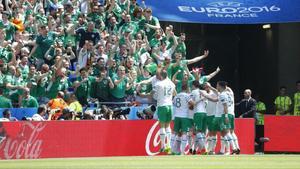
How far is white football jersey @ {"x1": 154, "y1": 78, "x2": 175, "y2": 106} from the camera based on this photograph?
2855 cm

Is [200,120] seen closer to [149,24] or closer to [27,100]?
[149,24]

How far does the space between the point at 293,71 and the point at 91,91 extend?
1278 centimetres

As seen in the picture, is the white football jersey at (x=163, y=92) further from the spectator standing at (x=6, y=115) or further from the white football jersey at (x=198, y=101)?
the spectator standing at (x=6, y=115)

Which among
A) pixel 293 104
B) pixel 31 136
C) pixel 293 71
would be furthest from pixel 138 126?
pixel 293 71

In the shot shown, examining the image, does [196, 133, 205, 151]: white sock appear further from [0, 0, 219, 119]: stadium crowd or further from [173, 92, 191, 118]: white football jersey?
[0, 0, 219, 119]: stadium crowd

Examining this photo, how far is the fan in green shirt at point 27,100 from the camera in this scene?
27203 millimetres

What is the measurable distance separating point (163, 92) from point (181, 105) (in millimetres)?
1136

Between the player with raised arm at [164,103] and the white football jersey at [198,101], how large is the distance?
1007 mm

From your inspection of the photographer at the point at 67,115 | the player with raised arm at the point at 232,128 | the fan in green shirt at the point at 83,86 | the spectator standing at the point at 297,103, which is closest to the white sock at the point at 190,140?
the player with raised arm at the point at 232,128

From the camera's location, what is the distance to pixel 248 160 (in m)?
24.3

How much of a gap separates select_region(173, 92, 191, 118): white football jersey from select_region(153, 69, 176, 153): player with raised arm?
585 millimetres

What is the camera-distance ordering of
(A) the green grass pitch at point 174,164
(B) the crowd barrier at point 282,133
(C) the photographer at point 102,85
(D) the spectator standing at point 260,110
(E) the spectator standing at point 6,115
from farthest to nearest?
(D) the spectator standing at point 260,110
(B) the crowd barrier at point 282,133
(C) the photographer at point 102,85
(E) the spectator standing at point 6,115
(A) the green grass pitch at point 174,164

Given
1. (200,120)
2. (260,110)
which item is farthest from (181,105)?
(260,110)

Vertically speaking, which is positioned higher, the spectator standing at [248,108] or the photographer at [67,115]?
the spectator standing at [248,108]
